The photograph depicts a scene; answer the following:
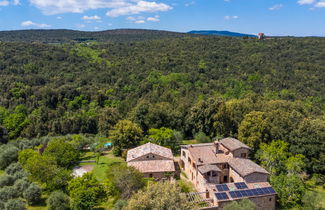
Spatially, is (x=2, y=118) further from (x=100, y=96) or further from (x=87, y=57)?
(x=87, y=57)

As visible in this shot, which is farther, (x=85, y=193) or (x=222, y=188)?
(x=222, y=188)

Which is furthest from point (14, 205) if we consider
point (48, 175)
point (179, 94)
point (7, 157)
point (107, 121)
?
point (179, 94)

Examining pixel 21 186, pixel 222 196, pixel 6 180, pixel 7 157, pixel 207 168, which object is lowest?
pixel 7 157

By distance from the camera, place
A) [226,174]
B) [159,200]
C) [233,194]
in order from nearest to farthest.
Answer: [159,200] → [233,194] → [226,174]

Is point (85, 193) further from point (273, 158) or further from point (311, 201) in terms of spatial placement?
point (273, 158)

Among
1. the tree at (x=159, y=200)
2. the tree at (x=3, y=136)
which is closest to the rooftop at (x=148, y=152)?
the tree at (x=159, y=200)

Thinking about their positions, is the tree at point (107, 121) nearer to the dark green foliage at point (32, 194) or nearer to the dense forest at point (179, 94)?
the dense forest at point (179, 94)

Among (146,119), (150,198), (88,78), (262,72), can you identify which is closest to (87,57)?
(88,78)

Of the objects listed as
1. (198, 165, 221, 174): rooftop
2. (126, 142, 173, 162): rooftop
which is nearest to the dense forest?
(126, 142, 173, 162): rooftop
